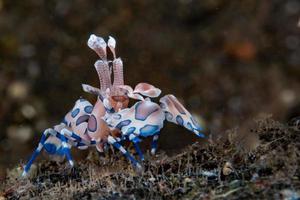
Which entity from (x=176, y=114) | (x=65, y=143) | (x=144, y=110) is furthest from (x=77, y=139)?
(x=176, y=114)

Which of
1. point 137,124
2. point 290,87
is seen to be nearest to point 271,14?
point 290,87

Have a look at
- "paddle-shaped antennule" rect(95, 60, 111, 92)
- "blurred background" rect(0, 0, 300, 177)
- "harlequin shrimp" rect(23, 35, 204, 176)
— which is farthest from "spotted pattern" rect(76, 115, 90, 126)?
"blurred background" rect(0, 0, 300, 177)

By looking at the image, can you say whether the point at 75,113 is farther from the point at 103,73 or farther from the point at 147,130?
the point at 147,130

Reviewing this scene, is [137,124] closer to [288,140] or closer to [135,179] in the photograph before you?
[135,179]

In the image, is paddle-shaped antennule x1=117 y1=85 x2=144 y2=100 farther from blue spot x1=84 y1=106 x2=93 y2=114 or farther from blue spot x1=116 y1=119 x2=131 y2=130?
blue spot x1=84 y1=106 x2=93 y2=114

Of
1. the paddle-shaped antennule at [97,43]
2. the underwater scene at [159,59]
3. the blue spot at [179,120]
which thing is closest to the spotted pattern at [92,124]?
the paddle-shaped antennule at [97,43]

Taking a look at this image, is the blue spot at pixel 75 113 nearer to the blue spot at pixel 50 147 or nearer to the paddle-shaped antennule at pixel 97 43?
the blue spot at pixel 50 147
